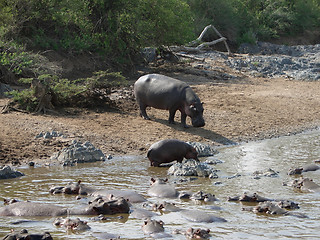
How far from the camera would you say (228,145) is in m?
11.7

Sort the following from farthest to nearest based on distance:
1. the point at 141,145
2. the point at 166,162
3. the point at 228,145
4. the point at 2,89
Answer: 1. the point at 2,89
2. the point at 228,145
3. the point at 141,145
4. the point at 166,162

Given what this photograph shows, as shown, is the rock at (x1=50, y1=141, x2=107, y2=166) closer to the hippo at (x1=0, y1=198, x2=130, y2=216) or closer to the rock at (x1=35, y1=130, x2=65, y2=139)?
the rock at (x1=35, y1=130, x2=65, y2=139)

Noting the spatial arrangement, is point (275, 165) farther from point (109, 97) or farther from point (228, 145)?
point (109, 97)

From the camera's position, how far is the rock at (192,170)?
8.78 m

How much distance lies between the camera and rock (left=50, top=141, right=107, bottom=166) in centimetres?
950

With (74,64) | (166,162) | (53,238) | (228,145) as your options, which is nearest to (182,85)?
(228,145)

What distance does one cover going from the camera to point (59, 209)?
6477 millimetres

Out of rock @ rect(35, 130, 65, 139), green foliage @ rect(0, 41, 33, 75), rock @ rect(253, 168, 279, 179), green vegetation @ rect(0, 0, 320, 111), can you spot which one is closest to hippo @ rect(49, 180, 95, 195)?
rock @ rect(253, 168, 279, 179)

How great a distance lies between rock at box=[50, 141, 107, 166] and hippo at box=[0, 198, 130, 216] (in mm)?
2879

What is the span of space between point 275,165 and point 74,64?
28.9 ft

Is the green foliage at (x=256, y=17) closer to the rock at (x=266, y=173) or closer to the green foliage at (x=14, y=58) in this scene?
the green foliage at (x=14, y=58)

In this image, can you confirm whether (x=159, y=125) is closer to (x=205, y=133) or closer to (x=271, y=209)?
(x=205, y=133)

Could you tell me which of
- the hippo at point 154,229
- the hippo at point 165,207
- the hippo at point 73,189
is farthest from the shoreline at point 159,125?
the hippo at point 154,229

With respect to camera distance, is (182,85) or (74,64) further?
(74,64)
